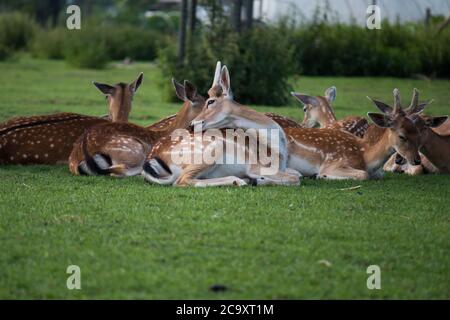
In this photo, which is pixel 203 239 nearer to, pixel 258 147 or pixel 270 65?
pixel 258 147

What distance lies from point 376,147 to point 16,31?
84.1 feet

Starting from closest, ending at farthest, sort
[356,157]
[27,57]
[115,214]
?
[115,214], [356,157], [27,57]

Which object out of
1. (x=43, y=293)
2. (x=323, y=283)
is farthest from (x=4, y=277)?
(x=323, y=283)

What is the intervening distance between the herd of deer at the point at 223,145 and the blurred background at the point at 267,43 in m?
6.30

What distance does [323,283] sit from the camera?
17.2 ft

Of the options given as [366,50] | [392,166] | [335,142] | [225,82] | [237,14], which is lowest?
[392,166]

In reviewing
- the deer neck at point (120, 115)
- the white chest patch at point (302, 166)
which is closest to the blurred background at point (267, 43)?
the deer neck at point (120, 115)

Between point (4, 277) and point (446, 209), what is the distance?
3.48 meters

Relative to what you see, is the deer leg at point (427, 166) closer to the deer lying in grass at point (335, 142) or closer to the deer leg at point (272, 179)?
the deer lying in grass at point (335, 142)

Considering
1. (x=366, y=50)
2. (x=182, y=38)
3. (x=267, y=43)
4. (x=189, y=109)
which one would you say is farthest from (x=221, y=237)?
(x=366, y=50)

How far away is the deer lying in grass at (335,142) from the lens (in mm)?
8445

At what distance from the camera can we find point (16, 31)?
32.6 metres

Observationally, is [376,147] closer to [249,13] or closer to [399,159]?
[399,159]

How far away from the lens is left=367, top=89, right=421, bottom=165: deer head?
332 inches
